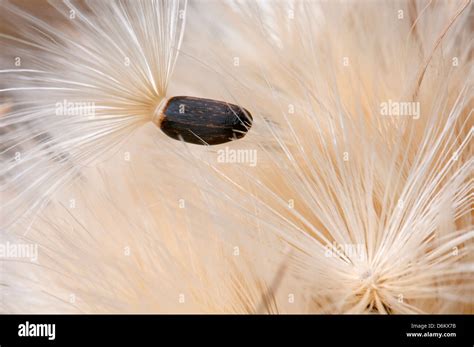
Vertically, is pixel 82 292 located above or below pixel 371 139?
below

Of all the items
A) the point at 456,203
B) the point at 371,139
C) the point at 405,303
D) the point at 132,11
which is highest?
the point at 132,11

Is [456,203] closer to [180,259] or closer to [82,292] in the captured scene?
[180,259]

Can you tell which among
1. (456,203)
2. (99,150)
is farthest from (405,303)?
(99,150)

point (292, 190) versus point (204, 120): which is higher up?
point (204, 120)
